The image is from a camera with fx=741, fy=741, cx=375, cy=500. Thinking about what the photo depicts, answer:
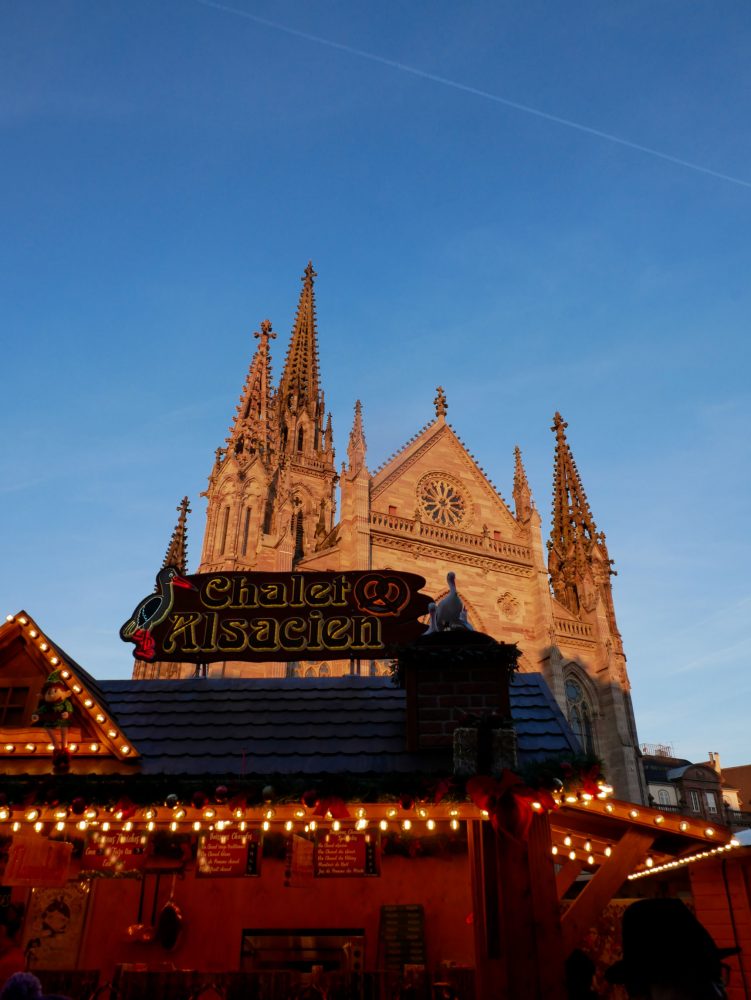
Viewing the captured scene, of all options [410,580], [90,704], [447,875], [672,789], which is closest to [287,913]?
[447,875]

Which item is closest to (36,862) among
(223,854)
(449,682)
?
(223,854)

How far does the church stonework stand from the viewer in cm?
2848

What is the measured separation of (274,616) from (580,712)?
23.1m

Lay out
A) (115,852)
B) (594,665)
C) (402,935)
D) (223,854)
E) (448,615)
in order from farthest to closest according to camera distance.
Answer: (594,665) → (448,615) → (402,935) → (115,852) → (223,854)

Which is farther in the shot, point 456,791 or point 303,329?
point 303,329

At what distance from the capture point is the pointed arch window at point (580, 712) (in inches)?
1184

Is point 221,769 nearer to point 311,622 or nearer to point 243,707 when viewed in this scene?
point 243,707

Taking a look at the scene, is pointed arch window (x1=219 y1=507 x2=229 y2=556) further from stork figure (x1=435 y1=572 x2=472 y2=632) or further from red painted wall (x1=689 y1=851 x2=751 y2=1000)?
red painted wall (x1=689 y1=851 x2=751 y2=1000)

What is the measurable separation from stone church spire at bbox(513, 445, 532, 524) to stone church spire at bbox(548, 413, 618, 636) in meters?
4.63

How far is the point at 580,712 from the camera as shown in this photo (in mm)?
30344

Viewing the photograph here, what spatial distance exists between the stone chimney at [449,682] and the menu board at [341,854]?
1071 millimetres

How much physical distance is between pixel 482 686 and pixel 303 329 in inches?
1959

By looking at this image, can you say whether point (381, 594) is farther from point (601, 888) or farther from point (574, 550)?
point (574, 550)

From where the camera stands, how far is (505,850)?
6.51 meters
